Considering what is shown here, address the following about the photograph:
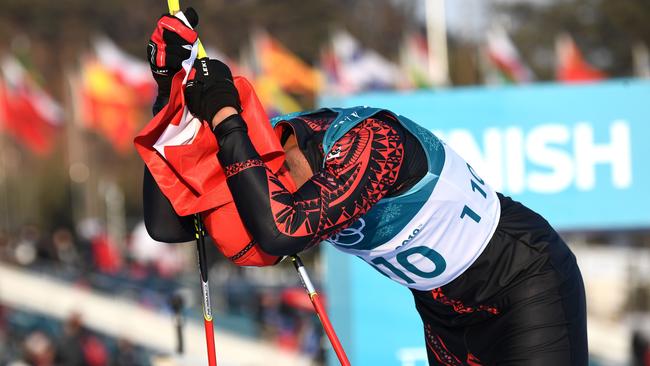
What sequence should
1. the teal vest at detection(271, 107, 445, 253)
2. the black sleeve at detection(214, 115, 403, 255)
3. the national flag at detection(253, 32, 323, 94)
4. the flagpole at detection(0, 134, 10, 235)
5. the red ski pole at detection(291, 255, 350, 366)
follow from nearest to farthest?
the black sleeve at detection(214, 115, 403, 255) < the teal vest at detection(271, 107, 445, 253) < the red ski pole at detection(291, 255, 350, 366) < the national flag at detection(253, 32, 323, 94) < the flagpole at detection(0, 134, 10, 235)

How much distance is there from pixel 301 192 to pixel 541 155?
15.2ft

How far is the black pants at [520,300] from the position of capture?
3.42 m

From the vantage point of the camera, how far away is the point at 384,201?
3.21m

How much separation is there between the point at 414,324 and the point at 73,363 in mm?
5982

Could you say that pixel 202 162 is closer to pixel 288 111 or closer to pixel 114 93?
pixel 288 111


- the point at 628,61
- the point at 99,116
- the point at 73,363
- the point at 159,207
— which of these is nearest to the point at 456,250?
the point at 159,207

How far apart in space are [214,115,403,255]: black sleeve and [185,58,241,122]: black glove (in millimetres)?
60

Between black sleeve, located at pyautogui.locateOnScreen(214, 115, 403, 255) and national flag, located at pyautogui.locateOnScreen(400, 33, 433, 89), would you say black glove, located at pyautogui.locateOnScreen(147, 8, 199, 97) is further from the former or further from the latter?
national flag, located at pyautogui.locateOnScreen(400, 33, 433, 89)

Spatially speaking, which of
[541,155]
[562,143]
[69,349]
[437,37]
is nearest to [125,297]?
[69,349]

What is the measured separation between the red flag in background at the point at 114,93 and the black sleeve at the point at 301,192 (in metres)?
A: 23.3

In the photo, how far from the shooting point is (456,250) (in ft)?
11.1

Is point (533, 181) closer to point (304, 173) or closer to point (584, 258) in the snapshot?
point (304, 173)

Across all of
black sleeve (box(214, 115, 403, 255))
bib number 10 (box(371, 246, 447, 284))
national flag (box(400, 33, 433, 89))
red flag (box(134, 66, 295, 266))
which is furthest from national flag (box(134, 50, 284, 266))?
national flag (box(400, 33, 433, 89))

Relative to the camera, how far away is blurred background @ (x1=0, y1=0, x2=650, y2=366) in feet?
24.1
